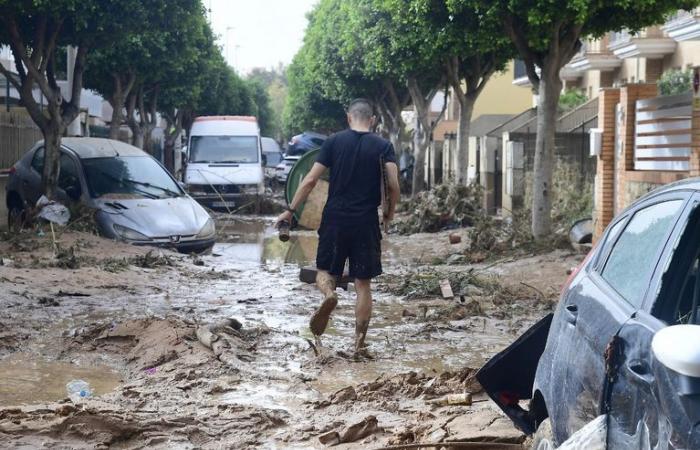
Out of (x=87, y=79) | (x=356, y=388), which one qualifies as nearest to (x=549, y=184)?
(x=356, y=388)

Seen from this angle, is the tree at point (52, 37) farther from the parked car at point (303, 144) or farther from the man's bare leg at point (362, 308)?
the parked car at point (303, 144)

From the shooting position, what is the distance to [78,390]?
7.02 meters

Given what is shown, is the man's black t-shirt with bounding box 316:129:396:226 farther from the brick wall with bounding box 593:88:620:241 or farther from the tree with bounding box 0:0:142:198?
the tree with bounding box 0:0:142:198

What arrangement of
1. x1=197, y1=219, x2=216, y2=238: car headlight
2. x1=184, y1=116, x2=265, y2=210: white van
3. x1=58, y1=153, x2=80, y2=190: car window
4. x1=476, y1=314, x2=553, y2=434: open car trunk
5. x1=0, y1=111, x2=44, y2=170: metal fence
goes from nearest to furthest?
x1=476, y1=314, x2=553, y2=434: open car trunk → x1=197, y1=219, x2=216, y2=238: car headlight → x1=58, y1=153, x2=80, y2=190: car window → x1=0, y1=111, x2=44, y2=170: metal fence → x1=184, y1=116, x2=265, y2=210: white van

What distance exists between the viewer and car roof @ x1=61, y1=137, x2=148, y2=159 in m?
17.7

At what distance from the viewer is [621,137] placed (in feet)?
52.4

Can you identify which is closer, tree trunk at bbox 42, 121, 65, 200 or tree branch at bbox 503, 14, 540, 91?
tree branch at bbox 503, 14, 540, 91

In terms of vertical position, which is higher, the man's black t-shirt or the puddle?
the man's black t-shirt

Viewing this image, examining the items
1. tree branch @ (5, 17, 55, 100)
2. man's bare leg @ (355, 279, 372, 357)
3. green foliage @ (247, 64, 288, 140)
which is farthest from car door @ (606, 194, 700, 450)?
green foliage @ (247, 64, 288, 140)

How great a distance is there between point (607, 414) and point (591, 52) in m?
35.0

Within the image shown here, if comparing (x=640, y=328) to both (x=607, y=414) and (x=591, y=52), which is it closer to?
(x=607, y=414)

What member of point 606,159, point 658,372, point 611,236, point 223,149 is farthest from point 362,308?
point 223,149

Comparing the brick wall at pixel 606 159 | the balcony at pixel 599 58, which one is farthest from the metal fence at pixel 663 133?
the balcony at pixel 599 58

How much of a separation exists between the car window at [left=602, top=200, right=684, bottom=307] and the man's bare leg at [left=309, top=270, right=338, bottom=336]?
153 inches
